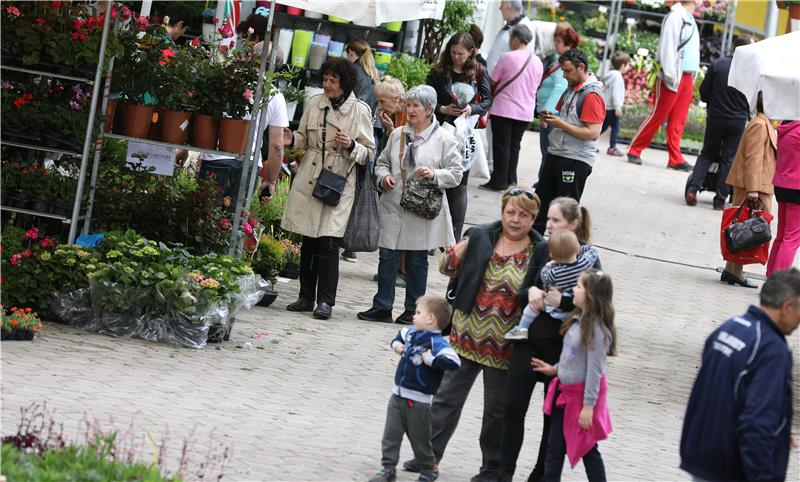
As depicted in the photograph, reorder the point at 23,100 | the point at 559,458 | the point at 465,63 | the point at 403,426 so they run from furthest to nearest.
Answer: the point at 465,63 < the point at 23,100 < the point at 403,426 < the point at 559,458

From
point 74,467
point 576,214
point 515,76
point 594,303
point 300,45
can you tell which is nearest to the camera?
point 74,467

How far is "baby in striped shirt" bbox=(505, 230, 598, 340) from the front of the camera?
631 centimetres

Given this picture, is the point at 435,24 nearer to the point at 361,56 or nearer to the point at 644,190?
the point at 361,56

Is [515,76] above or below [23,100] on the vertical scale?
above

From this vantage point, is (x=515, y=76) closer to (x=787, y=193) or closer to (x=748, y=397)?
(x=787, y=193)

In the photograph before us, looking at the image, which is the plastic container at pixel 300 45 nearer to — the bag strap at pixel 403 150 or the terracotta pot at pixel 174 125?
the bag strap at pixel 403 150

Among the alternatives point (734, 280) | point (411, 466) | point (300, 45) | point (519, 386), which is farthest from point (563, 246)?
point (300, 45)

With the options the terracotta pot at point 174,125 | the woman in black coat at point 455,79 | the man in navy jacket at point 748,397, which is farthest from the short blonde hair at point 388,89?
the man in navy jacket at point 748,397

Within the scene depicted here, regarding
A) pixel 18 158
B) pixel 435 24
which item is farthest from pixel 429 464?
pixel 435 24

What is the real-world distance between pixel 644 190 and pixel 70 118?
1146 cm

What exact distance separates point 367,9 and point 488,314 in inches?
169

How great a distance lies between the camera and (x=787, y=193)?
11.0 metres

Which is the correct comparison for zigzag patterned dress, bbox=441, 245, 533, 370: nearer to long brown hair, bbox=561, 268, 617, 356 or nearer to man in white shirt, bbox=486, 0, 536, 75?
long brown hair, bbox=561, 268, 617, 356

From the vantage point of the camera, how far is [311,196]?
10.0 metres
